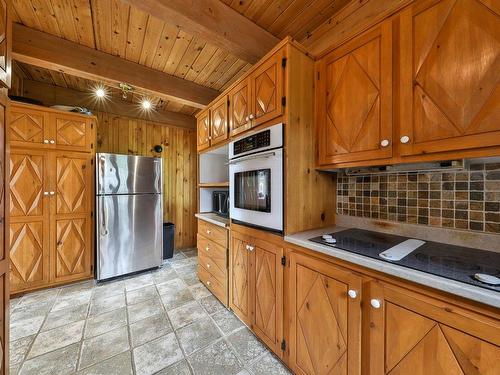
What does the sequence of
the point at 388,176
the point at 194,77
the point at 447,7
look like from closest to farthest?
the point at 447,7
the point at 388,176
the point at 194,77

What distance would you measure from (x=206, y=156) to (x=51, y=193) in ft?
6.17

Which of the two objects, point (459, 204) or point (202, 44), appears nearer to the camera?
point (459, 204)

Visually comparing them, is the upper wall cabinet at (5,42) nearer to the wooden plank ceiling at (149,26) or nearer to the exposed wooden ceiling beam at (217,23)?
the exposed wooden ceiling beam at (217,23)

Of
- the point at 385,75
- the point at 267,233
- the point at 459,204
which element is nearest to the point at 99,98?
the point at 267,233

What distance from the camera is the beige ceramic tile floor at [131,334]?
141 centimetres

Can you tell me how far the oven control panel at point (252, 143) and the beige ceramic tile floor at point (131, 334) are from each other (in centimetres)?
157

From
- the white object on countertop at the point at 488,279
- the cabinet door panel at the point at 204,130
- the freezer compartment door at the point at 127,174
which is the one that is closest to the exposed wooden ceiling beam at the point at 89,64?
the cabinet door panel at the point at 204,130

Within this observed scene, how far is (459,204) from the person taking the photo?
3.75 feet

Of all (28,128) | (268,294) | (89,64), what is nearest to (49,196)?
(28,128)

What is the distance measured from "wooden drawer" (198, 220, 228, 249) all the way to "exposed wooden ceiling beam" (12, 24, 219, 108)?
1.71 m

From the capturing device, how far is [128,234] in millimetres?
2777

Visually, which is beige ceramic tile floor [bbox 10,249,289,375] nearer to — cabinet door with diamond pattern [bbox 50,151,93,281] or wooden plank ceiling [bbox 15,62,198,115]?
cabinet door with diamond pattern [bbox 50,151,93,281]

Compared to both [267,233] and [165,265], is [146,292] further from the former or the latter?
[267,233]

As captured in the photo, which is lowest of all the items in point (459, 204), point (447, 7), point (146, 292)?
point (146, 292)
